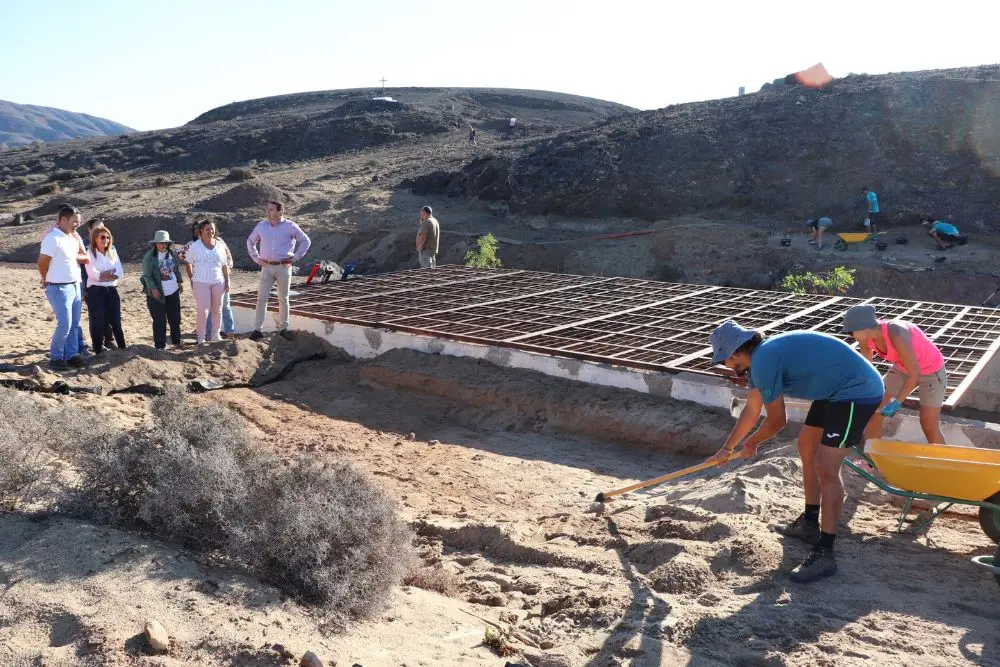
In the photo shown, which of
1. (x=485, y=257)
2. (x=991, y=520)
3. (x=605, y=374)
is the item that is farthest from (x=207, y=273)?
(x=485, y=257)

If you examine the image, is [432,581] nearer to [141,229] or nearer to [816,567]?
[816,567]

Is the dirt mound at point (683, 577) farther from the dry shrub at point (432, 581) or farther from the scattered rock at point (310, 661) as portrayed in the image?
the scattered rock at point (310, 661)

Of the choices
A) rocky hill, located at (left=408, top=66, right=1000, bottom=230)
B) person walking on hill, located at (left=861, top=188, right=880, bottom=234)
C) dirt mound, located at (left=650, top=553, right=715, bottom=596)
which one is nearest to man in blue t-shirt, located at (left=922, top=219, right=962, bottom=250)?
person walking on hill, located at (left=861, top=188, right=880, bottom=234)

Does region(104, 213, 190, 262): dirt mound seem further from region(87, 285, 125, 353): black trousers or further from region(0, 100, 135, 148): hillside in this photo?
region(0, 100, 135, 148): hillside

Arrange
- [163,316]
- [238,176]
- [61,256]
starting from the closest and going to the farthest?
[61,256]
[163,316]
[238,176]

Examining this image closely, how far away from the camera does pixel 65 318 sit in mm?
7707

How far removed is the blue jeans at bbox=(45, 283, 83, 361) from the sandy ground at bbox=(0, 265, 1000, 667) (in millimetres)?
908

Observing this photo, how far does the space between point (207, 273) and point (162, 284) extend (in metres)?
0.53

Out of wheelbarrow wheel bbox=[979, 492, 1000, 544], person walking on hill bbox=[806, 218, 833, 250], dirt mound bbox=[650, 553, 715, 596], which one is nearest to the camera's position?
dirt mound bbox=[650, 553, 715, 596]

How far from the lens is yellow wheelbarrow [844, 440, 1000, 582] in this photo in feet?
14.3

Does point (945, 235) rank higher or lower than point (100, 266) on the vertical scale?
higher

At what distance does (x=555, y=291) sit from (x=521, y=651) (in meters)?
8.54

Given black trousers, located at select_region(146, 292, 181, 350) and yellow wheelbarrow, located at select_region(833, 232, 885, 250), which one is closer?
black trousers, located at select_region(146, 292, 181, 350)

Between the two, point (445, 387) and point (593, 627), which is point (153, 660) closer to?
point (593, 627)
